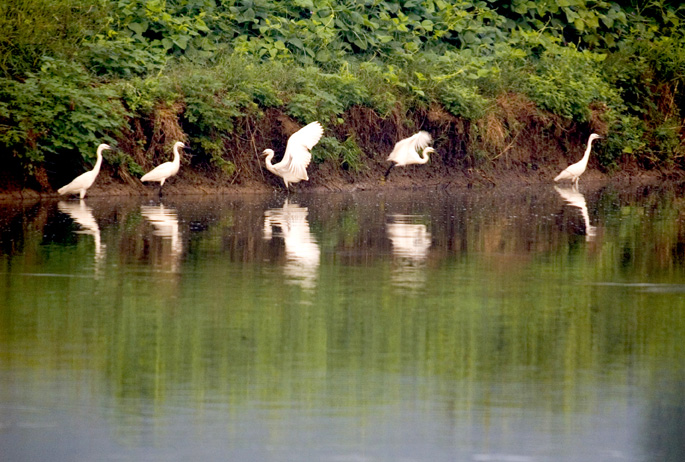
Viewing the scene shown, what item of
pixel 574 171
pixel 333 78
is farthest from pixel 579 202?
pixel 333 78

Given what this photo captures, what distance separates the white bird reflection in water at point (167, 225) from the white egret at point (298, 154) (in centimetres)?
264

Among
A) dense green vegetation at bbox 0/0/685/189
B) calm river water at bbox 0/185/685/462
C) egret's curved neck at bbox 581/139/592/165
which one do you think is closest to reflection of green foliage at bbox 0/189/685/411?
calm river water at bbox 0/185/685/462

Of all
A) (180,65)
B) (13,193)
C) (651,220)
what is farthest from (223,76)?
(651,220)

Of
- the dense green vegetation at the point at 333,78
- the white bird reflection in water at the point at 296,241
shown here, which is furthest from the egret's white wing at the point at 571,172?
the white bird reflection in water at the point at 296,241

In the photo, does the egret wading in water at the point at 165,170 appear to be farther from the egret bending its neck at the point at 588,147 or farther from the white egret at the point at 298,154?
the egret bending its neck at the point at 588,147

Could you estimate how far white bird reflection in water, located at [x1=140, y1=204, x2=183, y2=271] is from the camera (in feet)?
41.0

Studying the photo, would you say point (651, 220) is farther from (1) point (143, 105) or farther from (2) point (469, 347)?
(2) point (469, 347)

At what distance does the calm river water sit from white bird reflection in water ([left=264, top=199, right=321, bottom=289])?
0.06m

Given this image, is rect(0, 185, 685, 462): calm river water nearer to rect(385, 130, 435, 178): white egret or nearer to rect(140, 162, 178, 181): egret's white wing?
rect(140, 162, 178, 181): egret's white wing

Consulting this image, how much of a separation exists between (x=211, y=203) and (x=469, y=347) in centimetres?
1089

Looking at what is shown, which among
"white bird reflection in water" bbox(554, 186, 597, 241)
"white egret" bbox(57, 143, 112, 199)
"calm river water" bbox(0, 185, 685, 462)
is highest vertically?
"white egret" bbox(57, 143, 112, 199)

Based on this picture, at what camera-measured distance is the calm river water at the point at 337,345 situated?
637 cm

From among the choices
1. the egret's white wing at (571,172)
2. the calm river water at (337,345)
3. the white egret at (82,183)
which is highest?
the egret's white wing at (571,172)

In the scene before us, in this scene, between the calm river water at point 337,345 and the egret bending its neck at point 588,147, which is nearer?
the calm river water at point 337,345
